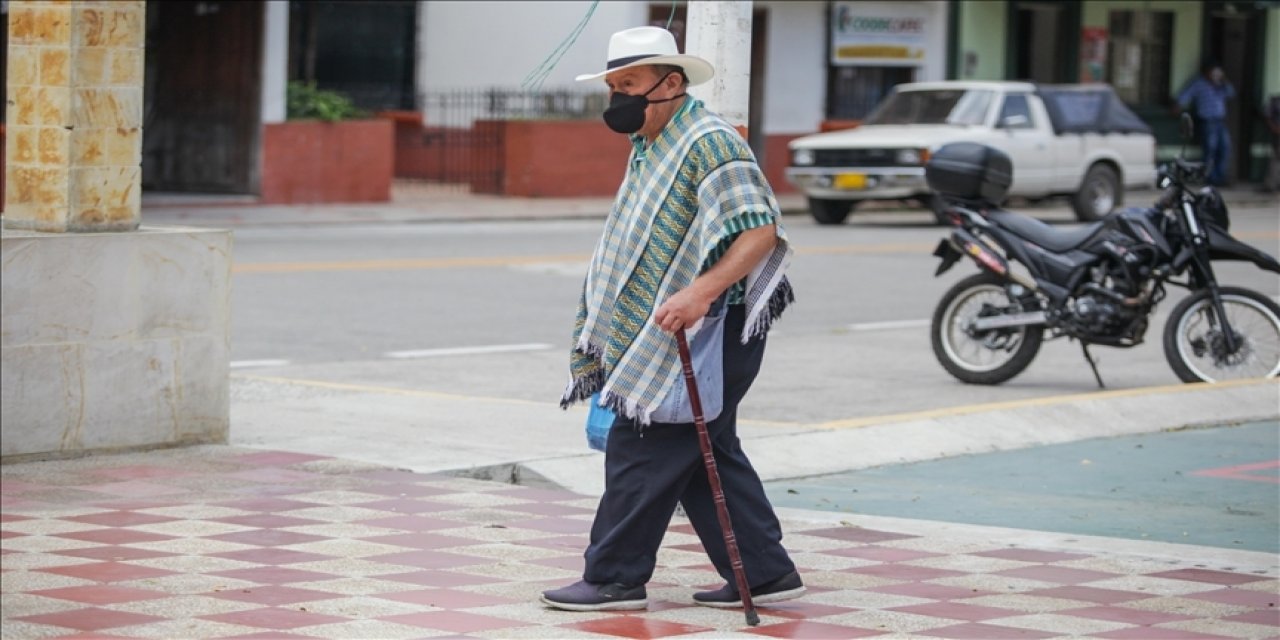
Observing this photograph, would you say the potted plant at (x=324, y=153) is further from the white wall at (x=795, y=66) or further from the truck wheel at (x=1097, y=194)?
the truck wheel at (x=1097, y=194)

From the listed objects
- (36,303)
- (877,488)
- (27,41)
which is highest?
(27,41)

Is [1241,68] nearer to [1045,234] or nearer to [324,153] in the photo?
[324,153]

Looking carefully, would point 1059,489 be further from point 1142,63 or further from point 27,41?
point 1142,63

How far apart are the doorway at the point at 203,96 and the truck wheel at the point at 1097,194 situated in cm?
1007

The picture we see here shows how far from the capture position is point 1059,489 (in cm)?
863

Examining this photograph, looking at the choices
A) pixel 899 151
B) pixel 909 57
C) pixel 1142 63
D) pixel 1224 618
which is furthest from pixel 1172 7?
pixel 1224 618

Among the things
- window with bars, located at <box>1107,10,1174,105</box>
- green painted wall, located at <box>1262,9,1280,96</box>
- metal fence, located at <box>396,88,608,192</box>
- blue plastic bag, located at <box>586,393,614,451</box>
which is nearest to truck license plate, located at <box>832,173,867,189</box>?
metal fence, located at <box>396,88,608,192</box>

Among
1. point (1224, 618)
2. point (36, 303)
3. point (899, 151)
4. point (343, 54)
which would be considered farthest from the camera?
point (343, 54)

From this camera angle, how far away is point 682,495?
6.21m

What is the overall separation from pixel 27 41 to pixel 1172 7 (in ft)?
92.9

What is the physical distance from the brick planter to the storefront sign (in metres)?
7.48

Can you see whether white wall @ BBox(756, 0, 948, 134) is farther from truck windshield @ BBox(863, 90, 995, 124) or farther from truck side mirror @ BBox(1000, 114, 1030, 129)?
truck side mirror @ BBox(1000, 114, 1030, 129)

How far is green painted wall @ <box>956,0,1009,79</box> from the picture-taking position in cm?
3170

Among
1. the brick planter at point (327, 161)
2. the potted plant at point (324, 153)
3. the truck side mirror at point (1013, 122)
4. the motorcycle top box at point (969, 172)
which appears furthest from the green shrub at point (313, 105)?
the motorcycle top box at point (969, 172)
